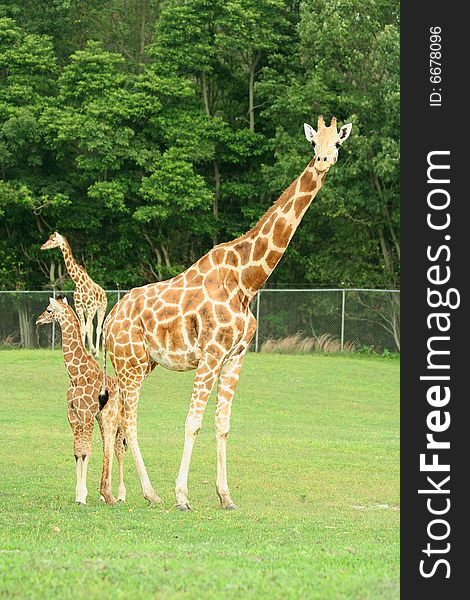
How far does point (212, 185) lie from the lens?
43.2m

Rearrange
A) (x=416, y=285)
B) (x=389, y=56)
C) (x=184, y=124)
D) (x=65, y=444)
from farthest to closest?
(x=184, y=124) → (x=389, y=56) → (x=65, y=444) → (x=416, y=285)

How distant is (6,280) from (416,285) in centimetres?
3369

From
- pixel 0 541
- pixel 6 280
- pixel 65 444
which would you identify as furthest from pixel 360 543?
pixel 6 280

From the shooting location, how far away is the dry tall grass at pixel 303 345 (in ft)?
122

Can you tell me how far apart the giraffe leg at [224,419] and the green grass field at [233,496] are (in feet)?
0.81

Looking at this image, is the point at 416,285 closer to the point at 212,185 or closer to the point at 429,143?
the point at 429,143

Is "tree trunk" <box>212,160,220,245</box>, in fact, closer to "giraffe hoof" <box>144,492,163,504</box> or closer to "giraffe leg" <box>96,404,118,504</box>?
"giraffe leg" <box>96,404,118,504</box>

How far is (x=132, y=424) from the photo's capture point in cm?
1491

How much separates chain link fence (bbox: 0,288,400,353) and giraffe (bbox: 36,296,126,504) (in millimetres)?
21422

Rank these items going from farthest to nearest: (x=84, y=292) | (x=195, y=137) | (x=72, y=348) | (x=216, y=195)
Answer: (x=216, y=195), (x=195, y=137), (x=84, y=292), (x=72, y=348)

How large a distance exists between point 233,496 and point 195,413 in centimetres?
205

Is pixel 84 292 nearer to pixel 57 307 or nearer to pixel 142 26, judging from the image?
pixel 57 307

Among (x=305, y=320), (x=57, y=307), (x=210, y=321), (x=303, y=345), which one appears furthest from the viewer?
(x=303, y=345)

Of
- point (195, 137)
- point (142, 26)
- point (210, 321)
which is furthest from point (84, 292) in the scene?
point (142, 26)
